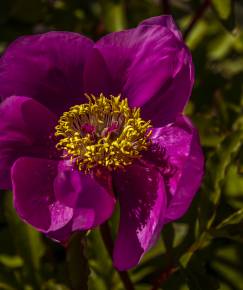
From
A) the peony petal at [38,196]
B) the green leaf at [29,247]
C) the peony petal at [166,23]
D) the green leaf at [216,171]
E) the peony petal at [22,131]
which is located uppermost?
the peony petal at [166,23]

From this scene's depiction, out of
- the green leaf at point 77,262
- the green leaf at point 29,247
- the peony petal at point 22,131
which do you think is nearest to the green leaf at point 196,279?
the green leaf at point 77,262

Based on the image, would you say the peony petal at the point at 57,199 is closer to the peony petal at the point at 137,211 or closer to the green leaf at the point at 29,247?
the peony petal at the point at 137,211

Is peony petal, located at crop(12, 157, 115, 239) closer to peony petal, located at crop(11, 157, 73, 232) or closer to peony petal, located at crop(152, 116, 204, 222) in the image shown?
peony petal, located at crop(11, 157, 73, 232)

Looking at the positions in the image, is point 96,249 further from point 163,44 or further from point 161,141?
point 163,44

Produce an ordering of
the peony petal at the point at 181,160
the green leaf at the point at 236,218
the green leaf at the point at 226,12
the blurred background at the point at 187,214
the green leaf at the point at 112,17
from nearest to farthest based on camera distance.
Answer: the peony petal at the point at 181,160 → the green leaf at the point at 236,218 → the blurred background at the point at 187,214 → the green leaf at the point at 226,12 → the green leaf at the point at 112,17

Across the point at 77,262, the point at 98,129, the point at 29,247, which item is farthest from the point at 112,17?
the point at 77,262

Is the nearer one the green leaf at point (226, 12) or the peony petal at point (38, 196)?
the peony petal at point (38, 196)
